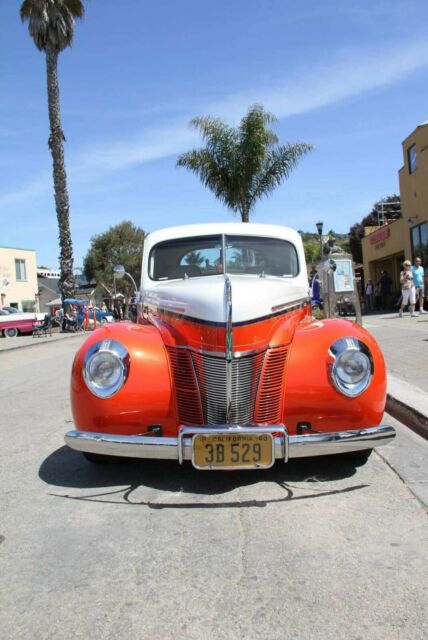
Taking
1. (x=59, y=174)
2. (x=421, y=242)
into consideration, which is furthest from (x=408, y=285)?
(x=59, y=174)

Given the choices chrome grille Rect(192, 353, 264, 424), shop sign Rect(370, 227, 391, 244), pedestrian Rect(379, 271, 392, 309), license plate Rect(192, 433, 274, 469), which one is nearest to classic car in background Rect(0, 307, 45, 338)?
pedestrian Rect(379, 271, 392, 309)

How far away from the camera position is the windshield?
197 inches

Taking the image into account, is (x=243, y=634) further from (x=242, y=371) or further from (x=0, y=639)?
(x=242, y=371)

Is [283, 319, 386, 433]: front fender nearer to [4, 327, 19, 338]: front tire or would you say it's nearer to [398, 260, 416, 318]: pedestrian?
[398, 260, 416, 318]: pedestrian

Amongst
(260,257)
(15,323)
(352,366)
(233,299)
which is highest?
(260,257)

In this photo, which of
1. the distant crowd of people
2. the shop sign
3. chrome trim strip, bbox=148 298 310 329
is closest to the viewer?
chrome trim strip, bbox=148 298 310 329

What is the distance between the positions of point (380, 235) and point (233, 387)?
2357cm

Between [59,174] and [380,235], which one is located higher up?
[59,174]

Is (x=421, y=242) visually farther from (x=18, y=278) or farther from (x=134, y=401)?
(x=18, y=278)

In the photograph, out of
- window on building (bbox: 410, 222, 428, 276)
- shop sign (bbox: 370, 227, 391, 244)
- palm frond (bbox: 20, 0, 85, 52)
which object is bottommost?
window on building (bbox: 410, 222, 428, 276)

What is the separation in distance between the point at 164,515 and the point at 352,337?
163cm

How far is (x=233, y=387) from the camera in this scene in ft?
11.3

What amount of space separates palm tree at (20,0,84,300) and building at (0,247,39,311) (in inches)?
720

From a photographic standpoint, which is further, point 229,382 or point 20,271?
point 20,271
